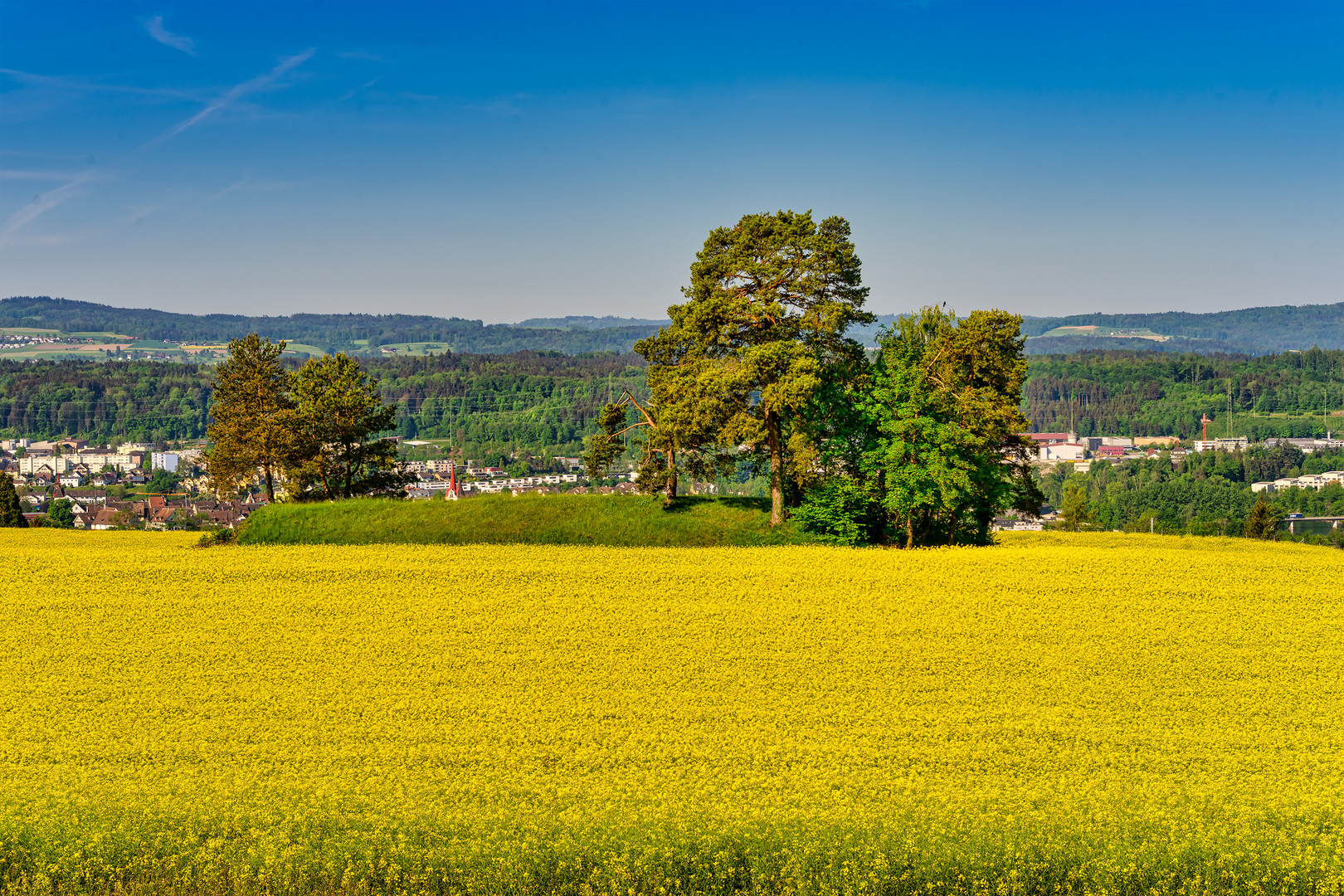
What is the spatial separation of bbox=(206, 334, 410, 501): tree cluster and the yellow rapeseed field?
1625 centimetres

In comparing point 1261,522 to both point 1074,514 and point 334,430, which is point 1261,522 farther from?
point 334,430

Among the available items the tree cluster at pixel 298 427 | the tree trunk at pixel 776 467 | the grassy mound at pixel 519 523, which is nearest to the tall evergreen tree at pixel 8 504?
the tree cluster at pixel 298 427

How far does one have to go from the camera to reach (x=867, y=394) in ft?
126

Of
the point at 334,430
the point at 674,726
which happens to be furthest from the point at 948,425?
the point at 334,430

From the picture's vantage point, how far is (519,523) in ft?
129

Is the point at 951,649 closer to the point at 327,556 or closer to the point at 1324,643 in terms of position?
the point at 1324,643

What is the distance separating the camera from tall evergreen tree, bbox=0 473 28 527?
172ft

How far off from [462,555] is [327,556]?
4295 mm

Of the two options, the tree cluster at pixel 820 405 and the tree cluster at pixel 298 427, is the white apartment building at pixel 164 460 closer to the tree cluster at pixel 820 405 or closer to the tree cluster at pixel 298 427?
the tree cluster at pixel 298 427

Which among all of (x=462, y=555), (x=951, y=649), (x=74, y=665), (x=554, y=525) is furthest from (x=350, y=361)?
(x=951, y=649)

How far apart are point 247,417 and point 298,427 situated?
2975 mm

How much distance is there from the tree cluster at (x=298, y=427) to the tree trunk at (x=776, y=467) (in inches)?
760

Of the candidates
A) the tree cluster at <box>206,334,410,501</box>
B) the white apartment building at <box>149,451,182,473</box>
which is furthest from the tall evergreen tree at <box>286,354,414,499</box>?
the white apartment building at <box>149,451,182,473</box>

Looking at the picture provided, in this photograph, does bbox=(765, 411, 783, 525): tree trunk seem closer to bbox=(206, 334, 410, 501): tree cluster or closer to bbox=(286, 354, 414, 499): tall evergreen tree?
bbox=(286, 354, 414, 499): tall evergreen tree
